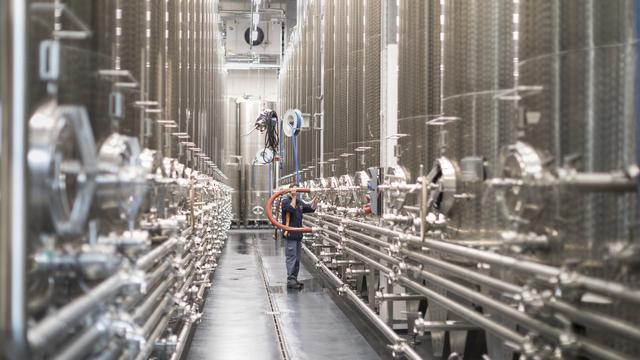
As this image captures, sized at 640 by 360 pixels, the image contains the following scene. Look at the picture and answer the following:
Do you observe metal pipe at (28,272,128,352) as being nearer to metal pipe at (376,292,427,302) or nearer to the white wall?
metal pipe at (376,292,427,302)

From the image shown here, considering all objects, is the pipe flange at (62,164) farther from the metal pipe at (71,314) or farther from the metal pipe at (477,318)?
the metal pipe at (477,318)

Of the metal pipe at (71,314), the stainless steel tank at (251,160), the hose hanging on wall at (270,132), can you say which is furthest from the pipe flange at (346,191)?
the stainless steel tank at (251,160)

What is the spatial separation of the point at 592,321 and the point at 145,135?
2.16 meters

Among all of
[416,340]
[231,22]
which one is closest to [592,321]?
[416,340]

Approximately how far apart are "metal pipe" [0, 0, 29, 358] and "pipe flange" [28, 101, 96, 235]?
0.11 m

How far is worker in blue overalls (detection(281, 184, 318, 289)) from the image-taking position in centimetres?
1040

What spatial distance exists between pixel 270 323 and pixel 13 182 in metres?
6.24

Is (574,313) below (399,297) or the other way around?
the other way around

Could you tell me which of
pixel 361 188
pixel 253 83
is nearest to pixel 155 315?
pixel 361 188

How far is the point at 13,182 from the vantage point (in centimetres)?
160

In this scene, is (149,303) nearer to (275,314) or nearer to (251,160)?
(275,314)

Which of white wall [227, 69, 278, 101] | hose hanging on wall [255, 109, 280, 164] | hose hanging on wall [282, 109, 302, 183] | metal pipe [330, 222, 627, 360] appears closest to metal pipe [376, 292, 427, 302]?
metal pipe [330, 222, 627, 360]

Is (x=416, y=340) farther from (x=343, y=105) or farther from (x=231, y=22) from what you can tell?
(x=231, y=22)

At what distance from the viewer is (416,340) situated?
17.5ft
